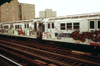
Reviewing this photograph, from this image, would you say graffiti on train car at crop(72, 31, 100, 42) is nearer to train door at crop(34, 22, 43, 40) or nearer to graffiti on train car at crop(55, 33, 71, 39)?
graffiti on train car at crop(55, 33, 71, 39)

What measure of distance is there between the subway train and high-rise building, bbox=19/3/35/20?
41.7 meters

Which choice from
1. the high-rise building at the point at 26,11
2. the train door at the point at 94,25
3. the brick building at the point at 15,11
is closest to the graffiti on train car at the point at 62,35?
the train door at the point at 94,25

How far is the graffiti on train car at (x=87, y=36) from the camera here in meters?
8.27

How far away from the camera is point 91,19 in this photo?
8.73m

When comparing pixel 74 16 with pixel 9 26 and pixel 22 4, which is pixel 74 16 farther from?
pixel 22 4

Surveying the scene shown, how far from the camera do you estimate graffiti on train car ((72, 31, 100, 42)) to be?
8.27 metres

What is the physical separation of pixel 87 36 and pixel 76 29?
1390 millimetres

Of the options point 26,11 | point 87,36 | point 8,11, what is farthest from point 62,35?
point 26,11

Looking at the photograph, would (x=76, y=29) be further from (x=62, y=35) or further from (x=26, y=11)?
(x=26, y=11)

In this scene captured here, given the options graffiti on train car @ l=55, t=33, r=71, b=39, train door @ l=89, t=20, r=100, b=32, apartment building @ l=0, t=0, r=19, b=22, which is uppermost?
apartment building @ l=0, t=0, r=19, b=22

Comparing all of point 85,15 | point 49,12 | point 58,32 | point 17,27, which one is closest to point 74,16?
point 85,15

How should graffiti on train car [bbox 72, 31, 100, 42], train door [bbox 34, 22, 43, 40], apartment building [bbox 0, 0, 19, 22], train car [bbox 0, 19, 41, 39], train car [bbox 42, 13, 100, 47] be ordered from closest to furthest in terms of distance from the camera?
graffiti on train car [bbox 72, 31, 100, 42] < train car [bbox 42, 13, 100, 47] < train door [bbox 34, 22, 43, 40] < train car [bbox 0, 19, 41, 39] < apartment building [bbox 0, 0, 19, 22]

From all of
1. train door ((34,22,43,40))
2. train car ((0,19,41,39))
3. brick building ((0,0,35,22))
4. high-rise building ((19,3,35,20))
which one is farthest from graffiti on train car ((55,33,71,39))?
high-rise building ((19,3,35,20))

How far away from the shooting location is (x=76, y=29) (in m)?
9.77
